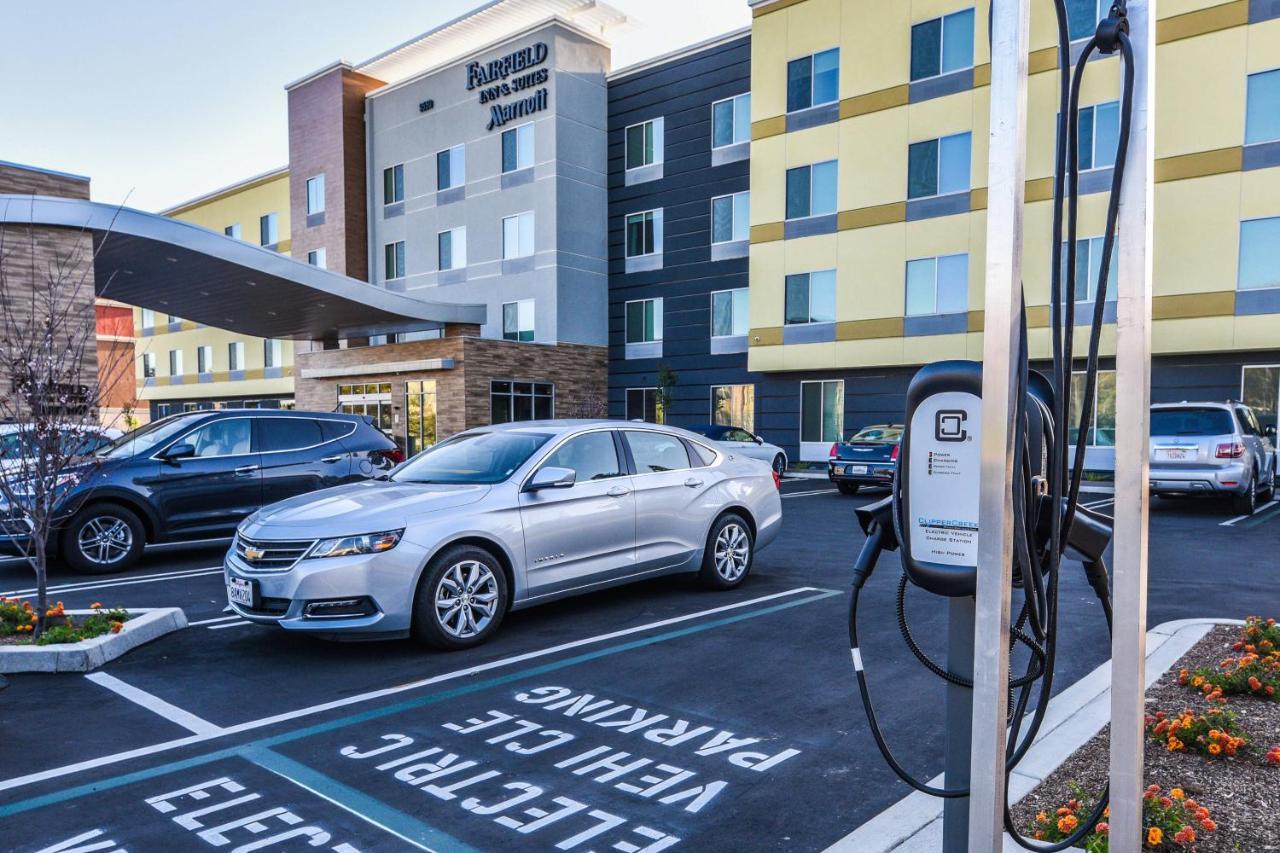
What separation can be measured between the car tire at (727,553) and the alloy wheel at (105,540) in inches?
254

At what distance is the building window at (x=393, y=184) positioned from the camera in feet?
117

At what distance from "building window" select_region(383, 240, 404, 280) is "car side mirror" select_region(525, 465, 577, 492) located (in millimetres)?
31296

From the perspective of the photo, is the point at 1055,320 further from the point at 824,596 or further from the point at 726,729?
the point at 824,596

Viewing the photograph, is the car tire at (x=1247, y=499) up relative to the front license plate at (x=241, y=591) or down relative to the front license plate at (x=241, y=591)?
down

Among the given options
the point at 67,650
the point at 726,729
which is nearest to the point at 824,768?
the point at 726,729

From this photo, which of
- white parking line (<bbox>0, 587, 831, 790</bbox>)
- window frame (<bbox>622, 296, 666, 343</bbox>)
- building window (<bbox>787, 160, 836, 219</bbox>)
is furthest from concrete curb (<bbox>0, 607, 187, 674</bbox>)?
window frame (<bbox>622, 296, 666, 343</bbox>)

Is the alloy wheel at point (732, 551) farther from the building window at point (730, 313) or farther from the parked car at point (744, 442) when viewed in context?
the building window at point (730, 313)

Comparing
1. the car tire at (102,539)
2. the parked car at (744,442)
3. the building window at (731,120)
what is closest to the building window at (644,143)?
the building window at (731,120)

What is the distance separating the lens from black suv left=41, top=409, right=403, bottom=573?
31.0 ft

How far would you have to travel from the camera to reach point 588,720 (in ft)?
15.5

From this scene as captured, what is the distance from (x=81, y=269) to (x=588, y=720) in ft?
56.2

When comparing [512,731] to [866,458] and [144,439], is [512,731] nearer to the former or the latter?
[144,439]

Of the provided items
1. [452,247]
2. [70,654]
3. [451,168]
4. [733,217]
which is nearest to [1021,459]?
[70,654]

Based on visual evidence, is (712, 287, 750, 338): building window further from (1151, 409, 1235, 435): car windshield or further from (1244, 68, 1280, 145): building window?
(1151, 409, 1235, 435): car windshield
